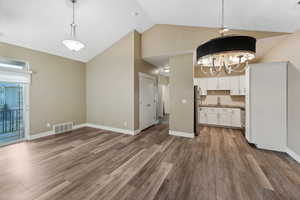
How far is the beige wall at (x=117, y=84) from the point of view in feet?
14.2

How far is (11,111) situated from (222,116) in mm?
7282

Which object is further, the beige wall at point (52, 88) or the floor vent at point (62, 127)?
the floor vent at point (62, 127)

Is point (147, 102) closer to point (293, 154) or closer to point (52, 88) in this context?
point (52, 88)

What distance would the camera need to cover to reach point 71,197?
1663 millimetres

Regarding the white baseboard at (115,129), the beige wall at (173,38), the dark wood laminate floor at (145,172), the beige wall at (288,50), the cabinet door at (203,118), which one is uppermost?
the beige wall at (173,38)

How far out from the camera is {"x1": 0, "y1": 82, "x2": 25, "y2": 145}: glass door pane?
3621mm

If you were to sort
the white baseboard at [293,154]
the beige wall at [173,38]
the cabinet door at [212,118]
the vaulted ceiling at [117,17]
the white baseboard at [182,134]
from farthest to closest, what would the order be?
the cabinet door at [212,118] → the white baseboard at [182,134] → the beige wall at [173,38] → the white baseboard at [293,154] → the vaulted ceiling at [117,17]

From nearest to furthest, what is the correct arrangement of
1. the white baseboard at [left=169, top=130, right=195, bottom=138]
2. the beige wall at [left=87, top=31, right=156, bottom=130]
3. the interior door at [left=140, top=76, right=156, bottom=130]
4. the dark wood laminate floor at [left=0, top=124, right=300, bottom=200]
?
the dark wood laminate floor at [left=0, top=124, right=300, bottom=200] < the white baseboard at [left=169, top=130, right=195, bottom=138] < the beige wall at [left=87, top=31, right=156, bottom=130] < the interior door at [left=140, top=76, right=156, bottom=130]

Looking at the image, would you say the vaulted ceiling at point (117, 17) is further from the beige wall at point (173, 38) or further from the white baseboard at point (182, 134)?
the white baseboard at point (182, 134)

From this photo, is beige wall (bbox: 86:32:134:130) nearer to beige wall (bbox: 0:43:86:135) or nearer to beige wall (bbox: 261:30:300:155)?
beige wall (bbox: 0:43:86:135)

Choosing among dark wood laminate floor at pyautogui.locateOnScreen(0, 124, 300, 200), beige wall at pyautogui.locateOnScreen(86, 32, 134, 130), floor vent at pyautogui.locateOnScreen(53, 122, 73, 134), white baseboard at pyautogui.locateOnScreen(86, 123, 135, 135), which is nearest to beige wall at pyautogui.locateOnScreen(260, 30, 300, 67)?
dark wood laminate floor at pyautogui.locateOnScreen(0, 124, 300, 200)

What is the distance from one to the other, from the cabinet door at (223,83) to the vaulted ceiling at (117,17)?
8.27ft

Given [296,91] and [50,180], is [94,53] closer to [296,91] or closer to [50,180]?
[50,180]

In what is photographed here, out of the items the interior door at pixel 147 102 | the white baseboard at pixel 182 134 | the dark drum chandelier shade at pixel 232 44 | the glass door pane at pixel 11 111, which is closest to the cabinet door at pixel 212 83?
the interior door at pixel 147 102
